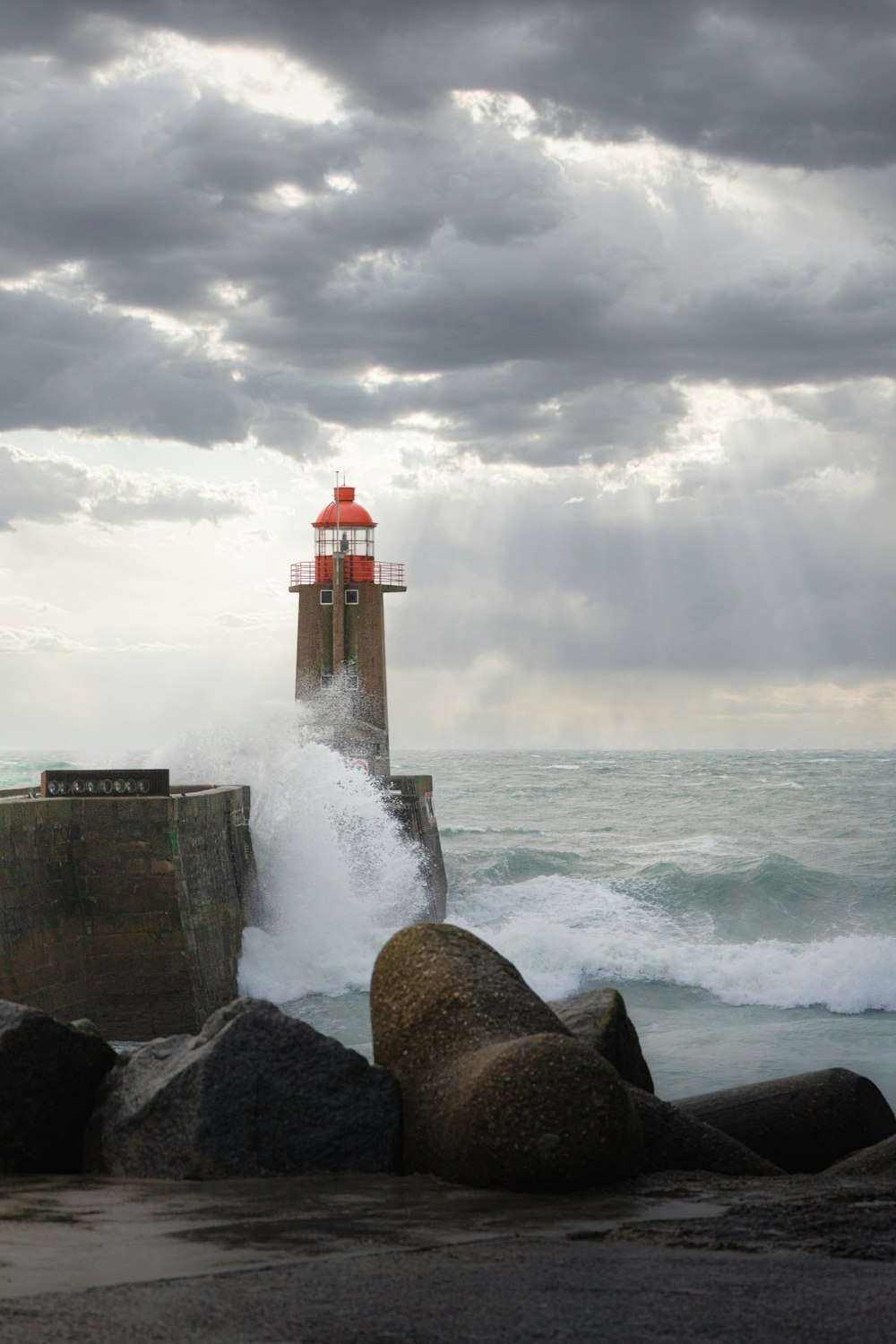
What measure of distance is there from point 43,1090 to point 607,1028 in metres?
2.51

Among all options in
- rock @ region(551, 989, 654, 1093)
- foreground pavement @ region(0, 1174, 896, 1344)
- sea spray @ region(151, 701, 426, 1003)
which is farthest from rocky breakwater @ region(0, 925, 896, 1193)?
sea spray @ region(151, 701, 426, 1003)

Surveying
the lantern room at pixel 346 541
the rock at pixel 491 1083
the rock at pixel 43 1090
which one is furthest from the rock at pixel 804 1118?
the lantern room at pixel 346 541

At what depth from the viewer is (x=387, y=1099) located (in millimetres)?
5363

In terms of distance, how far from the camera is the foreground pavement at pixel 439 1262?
3.19 m

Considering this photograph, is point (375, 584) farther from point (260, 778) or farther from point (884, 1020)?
point (884, 1020)

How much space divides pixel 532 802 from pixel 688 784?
11.4 metres

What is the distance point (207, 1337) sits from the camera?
308 centimetres

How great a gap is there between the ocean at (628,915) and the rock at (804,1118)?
150 inches

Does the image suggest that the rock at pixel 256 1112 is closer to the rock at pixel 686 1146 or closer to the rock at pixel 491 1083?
the rock at pixel 491 1083

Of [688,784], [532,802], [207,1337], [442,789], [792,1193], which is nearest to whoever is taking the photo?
[207,1337]

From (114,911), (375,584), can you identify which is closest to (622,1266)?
(114,911)

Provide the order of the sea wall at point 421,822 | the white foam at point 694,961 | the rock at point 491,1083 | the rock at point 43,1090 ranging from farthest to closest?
the sea wall at point 421,822
the white foam at point 694,961
the rock at point 43,1090
the rock at point 491,1083

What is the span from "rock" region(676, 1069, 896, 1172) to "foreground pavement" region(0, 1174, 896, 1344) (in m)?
1.45

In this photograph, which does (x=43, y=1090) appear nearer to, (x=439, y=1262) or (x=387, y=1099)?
(x=387, y=1099)
